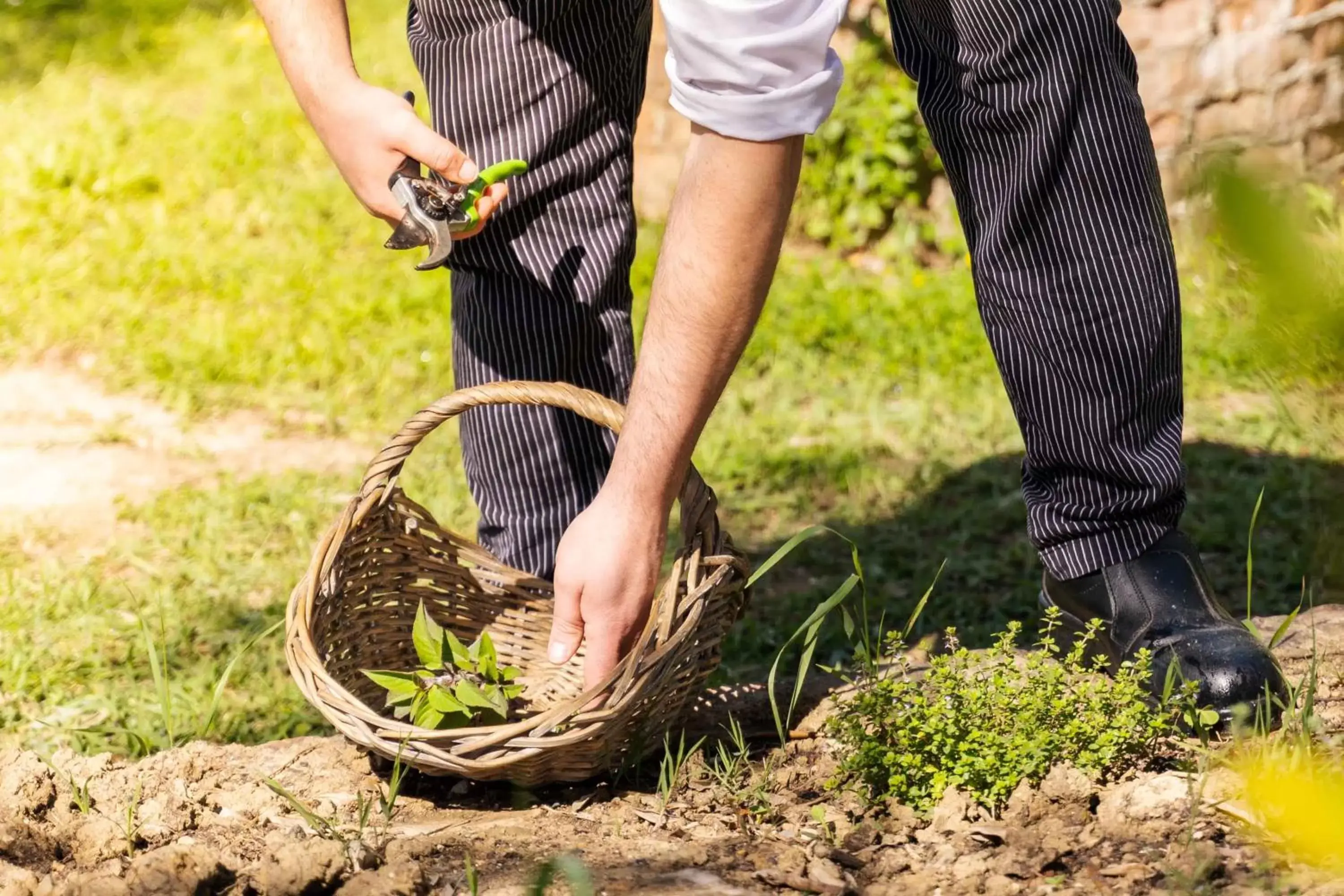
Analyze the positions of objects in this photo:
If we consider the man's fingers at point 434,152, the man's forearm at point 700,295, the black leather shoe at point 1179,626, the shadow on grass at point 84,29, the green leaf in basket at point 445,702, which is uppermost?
the shadow on grass at point 84,29

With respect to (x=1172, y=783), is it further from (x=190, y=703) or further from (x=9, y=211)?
(x=9, y=211)

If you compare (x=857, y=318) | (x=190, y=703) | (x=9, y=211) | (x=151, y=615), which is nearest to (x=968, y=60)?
(x=190, y=703)

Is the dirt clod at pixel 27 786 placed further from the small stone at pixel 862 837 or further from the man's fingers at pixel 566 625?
the small stone at pixel 862 837

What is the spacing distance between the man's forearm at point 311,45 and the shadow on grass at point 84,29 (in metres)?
4.80

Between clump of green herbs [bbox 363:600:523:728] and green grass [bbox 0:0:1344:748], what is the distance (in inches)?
20.7

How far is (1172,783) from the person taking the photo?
168 centimetres

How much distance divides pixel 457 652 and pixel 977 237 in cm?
101

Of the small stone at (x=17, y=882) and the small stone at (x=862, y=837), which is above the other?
the small stone at (x=17, y=882)

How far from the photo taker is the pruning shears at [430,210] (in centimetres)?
186

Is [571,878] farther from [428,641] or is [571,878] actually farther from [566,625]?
[428,641]

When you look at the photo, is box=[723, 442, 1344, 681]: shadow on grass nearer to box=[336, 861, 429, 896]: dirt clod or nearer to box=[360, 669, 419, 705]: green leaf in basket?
box=[360, 669, 419, 705]: green leaf in basket

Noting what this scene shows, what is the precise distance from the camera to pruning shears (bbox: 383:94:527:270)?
1857 mm

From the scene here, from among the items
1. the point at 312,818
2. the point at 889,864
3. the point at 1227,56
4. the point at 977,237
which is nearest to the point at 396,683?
the point at 312,818

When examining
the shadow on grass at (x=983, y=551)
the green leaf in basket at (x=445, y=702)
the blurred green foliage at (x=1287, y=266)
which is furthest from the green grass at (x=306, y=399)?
the blurred green foliage at (x=1287, y=266)
